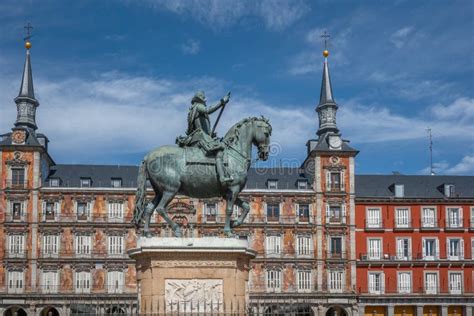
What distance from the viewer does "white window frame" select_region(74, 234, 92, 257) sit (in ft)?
224

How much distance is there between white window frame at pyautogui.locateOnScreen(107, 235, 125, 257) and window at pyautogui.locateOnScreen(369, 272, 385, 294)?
22988 millimetres

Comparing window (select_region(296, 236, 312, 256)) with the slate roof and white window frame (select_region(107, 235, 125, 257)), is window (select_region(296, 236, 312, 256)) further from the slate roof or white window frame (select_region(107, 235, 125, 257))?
white window frame (select_region(107, 235, 125, 257))

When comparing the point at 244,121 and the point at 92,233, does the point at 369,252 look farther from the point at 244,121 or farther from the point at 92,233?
the point at 244,121

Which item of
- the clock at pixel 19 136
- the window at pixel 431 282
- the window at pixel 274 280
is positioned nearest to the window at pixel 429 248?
the window at pixel 431 282

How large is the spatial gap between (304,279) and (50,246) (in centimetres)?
2304

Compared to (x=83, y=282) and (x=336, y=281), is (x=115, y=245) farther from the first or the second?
(x=336, y=281)

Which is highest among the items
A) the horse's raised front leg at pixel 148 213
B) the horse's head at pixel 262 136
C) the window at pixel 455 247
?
the horse's head at pixel 262 136

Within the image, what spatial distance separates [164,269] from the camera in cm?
1575

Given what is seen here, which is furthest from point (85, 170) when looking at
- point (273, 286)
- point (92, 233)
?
point (273, 286)

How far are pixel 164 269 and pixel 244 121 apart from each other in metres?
3.75

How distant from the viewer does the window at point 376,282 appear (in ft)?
230

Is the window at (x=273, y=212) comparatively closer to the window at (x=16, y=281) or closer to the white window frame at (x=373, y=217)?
the white window frame at (x=373, y=217)

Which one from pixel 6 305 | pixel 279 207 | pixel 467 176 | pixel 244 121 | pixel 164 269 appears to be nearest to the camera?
pixel 164 269

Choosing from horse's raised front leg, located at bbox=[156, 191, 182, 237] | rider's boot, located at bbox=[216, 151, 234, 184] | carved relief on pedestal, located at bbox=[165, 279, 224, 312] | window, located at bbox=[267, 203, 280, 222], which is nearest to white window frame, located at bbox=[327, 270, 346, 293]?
window, located at bbox=[267, 203, 280, 222]
